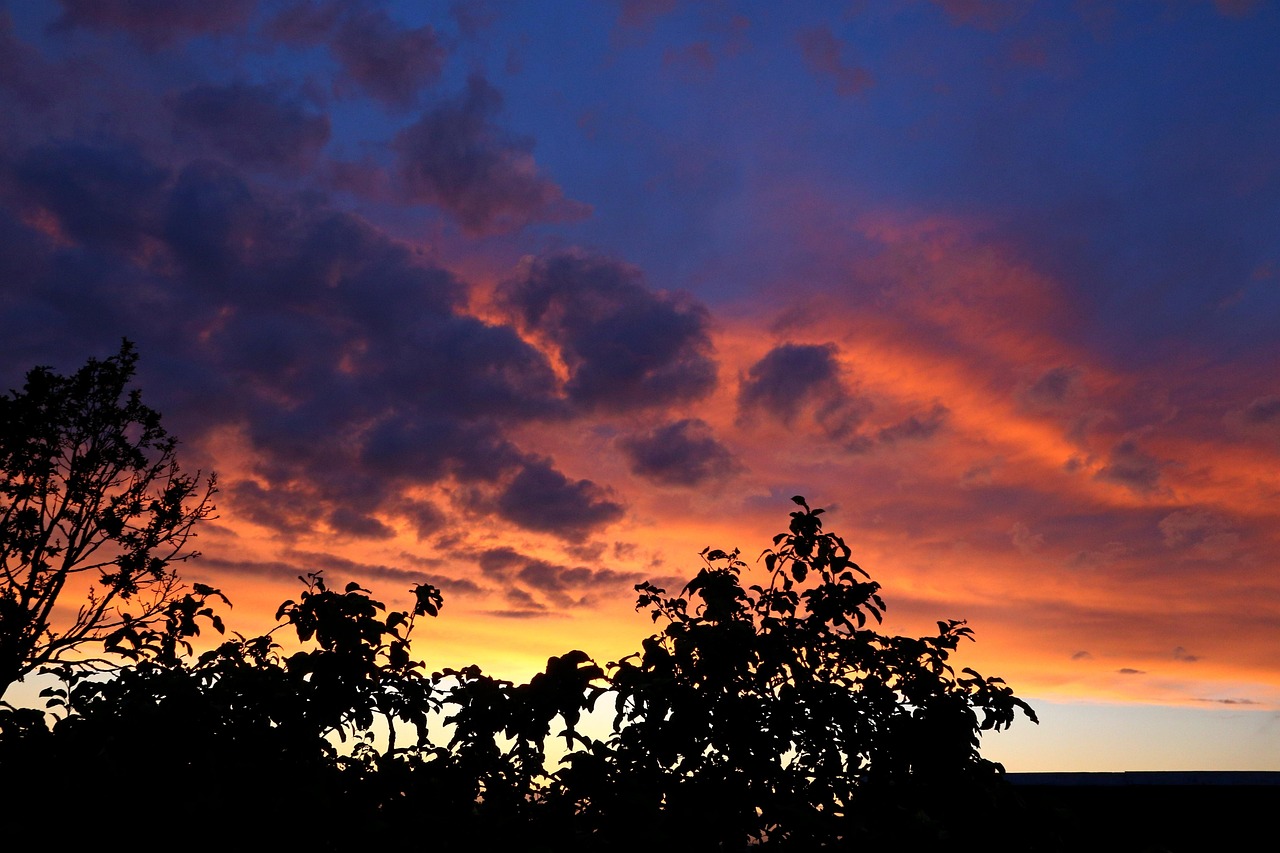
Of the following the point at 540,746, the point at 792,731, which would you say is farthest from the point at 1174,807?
the point at 540,746

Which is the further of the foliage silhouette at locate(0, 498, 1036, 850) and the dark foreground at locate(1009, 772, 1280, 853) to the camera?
the dark foreground at locate(1009, 772, 1280, 853)

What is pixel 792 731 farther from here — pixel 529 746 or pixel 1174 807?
pixel 1174 807

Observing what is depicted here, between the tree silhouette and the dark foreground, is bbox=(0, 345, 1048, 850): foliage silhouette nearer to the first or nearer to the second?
the tree silhouette

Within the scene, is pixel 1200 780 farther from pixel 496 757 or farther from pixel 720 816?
pixel 496 757

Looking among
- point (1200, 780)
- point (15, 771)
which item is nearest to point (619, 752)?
point (15, 771)

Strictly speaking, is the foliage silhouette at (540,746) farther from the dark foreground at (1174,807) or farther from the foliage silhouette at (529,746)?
the dark foreground at (1174,807)

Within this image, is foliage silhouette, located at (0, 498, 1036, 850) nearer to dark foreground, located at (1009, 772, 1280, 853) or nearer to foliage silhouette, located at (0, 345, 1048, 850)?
foliage silhouette, located at (0, 345, 1048, 850)

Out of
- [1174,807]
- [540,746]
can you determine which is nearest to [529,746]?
[540,746]

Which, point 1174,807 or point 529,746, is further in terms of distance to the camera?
point 1174,807

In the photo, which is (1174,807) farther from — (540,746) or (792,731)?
(540,746)

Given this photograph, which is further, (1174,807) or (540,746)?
(1174,807)

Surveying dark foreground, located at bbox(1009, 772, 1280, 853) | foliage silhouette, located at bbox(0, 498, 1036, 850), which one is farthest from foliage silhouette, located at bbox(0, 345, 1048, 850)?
dark foreground, located at bbox(1009, 772, 1280, 853)

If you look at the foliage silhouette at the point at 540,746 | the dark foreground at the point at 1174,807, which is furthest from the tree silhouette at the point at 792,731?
the dark foreground at the point at 1174,807

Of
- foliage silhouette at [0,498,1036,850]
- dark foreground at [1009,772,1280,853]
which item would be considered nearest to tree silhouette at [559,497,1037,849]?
foliage silhouette at [0,498,1036,850]
